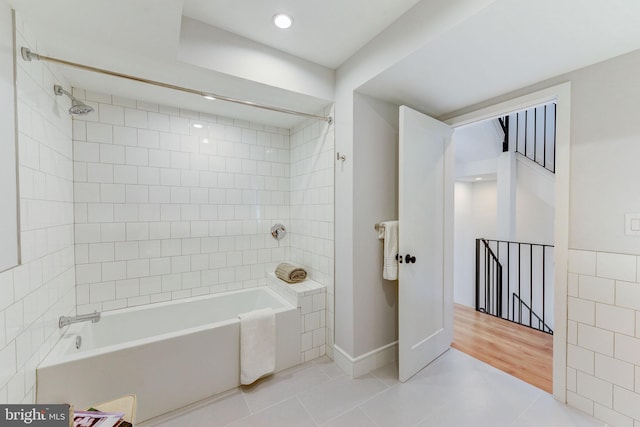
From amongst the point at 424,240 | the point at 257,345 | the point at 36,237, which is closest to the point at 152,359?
the point at 257,345

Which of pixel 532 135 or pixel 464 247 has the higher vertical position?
pixel 532 135

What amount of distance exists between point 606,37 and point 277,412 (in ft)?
9.27

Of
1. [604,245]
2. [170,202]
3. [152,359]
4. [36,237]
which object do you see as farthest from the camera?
[170,202]

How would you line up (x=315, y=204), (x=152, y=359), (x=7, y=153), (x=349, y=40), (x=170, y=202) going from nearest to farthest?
(x=7, y=153) → (x=152, y=359) → (x=349, y=40) → (x=170, y=202) → (x=315, y=204)

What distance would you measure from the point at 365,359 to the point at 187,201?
2084mm

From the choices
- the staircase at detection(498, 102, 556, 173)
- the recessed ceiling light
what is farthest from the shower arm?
the staircase at detection(498, 102, 556, 173)

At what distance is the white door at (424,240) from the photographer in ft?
6.41

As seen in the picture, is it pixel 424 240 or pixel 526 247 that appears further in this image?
pixel 526 247

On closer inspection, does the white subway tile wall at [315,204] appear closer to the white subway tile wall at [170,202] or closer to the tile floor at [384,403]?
the white subway tile wall at [170,202]

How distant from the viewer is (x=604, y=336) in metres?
1.54

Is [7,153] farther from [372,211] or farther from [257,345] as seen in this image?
[372,211]

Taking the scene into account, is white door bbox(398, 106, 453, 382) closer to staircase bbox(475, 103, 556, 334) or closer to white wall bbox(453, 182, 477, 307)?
staircase bbox(475, 103, 556, 334)

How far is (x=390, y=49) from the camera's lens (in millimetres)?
1659

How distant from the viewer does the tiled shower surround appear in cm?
205
